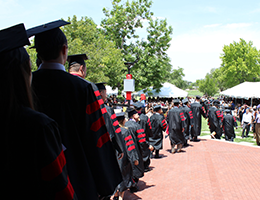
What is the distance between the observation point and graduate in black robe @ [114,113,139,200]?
5512 millimetres

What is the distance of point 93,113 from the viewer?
1.76 metres

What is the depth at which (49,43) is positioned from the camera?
1.83m

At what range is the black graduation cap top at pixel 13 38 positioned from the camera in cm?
121

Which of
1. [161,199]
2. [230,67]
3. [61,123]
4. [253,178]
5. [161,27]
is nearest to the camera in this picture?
[61,123]

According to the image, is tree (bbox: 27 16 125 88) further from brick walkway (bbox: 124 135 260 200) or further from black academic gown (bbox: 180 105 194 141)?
brick walkway (bbox: 124 135 260 200)

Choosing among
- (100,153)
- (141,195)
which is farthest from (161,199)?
(100,153)

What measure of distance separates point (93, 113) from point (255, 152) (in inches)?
430

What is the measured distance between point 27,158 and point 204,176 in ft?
24.2

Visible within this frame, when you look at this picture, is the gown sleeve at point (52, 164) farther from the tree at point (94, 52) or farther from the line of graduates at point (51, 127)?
the tree at point (94, 52)

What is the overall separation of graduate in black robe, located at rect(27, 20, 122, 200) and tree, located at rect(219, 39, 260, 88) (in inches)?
1756

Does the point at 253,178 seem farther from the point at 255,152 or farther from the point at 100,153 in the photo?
the point at 100,153

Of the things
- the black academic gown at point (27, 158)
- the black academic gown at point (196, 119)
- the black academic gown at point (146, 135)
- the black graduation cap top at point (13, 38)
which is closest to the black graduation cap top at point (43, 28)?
the black graduation cap top at point (13, 38)

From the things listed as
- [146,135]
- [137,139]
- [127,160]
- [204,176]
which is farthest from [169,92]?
[127,160]

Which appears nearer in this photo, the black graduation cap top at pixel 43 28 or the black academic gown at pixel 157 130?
the black graduation cap top at pixel 43 28
